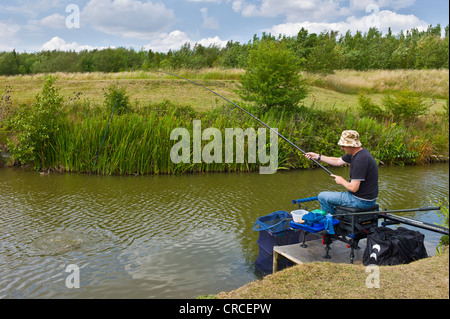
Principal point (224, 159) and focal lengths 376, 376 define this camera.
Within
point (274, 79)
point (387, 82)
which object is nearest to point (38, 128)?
point (274, 79)

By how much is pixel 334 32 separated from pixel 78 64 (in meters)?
28.0

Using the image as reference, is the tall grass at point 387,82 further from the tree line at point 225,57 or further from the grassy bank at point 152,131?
the grassy bank at point 152,131

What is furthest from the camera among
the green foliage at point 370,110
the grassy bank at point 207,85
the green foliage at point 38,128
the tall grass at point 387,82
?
the tall grass at point 387,82

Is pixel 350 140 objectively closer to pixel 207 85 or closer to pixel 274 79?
pixel 274 79

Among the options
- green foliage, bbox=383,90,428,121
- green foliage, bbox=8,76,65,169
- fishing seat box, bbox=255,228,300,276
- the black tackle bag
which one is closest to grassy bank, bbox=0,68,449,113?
green foliage, bbox=383,90,428,121

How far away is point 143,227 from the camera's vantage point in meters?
6.84

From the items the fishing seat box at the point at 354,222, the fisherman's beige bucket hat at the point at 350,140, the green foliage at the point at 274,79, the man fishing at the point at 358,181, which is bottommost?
the fishing seat box at the point at 354,222

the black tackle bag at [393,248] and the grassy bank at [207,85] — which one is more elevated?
the grassy bank at [207,85]

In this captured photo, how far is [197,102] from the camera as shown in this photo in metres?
17.3

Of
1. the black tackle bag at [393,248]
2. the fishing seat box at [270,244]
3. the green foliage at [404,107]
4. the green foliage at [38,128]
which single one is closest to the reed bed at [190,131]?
the green foliage at [38,128]

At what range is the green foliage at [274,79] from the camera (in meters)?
14.3

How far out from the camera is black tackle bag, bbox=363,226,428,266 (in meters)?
4.51

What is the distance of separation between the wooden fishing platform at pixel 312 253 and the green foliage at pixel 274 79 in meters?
9.60

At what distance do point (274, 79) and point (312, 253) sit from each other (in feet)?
34.1
